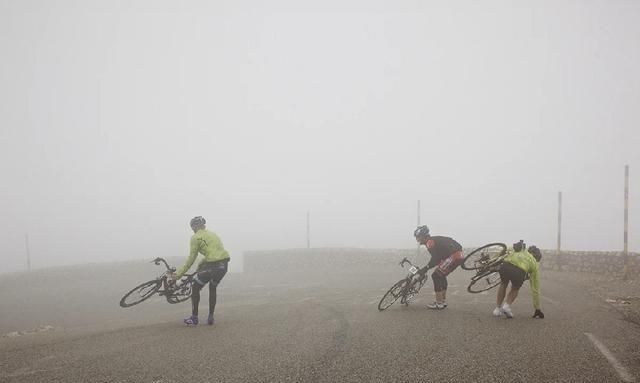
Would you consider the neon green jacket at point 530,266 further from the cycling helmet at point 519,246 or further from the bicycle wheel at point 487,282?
the bicycle wheel at point 487,282

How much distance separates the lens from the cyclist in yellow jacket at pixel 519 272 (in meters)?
7.83

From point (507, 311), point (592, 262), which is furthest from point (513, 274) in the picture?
point (592, 262)

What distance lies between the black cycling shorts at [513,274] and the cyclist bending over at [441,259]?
1.13 meters

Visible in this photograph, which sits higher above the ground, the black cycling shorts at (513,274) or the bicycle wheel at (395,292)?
the black cycling shorts at (513,274)

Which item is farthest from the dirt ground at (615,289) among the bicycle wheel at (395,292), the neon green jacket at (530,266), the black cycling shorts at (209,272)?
the black cycling shorts at (209,272)

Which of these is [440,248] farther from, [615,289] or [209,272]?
[615,289]

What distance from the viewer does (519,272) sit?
25.6ft

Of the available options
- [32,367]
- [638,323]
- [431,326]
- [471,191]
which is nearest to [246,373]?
[32,367]

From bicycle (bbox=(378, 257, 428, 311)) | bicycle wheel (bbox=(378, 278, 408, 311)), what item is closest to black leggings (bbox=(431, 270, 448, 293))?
bicycle (bbox=(378, 257, 428, 311))

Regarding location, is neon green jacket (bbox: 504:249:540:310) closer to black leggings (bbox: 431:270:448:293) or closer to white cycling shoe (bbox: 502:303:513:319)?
white cycling shoe (bbox: 502:303:513:319)

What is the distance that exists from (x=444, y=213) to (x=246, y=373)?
8789 centimetres

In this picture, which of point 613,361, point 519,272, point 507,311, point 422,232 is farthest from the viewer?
point 422,232

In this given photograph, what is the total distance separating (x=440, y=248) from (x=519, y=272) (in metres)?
1.90

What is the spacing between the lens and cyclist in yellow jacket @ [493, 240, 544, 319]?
7828 mm
